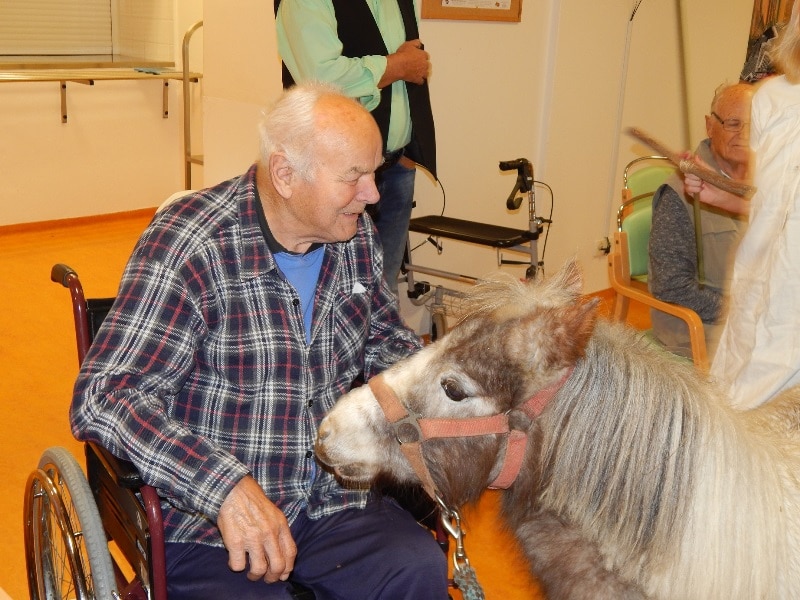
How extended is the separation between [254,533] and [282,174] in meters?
0.72

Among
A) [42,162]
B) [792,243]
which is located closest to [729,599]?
[792,243]

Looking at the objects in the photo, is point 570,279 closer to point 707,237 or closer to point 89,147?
point 707,237

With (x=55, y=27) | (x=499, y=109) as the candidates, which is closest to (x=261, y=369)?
(x=499, y=109)

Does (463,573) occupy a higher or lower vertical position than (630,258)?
lower

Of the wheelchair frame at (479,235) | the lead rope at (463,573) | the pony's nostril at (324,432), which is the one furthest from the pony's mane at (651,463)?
the wheelchair frame at (479,235)

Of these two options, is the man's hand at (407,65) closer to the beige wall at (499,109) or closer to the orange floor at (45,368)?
the beige wall at (499,109)

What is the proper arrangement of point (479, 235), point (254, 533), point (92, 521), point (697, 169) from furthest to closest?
point (479, 235) → point (697, 169) → point (92, 521) → point (254, 533)

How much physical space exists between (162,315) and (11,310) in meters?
3.46

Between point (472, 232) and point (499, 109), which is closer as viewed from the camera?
point (472, 232)

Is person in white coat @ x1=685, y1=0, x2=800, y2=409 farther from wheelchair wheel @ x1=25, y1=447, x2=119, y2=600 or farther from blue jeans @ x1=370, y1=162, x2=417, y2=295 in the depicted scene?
blue jeans @ x1=370, y1=162, x2=417, y2=295

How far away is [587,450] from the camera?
132cm

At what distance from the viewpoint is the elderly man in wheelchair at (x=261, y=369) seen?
59.1 inches

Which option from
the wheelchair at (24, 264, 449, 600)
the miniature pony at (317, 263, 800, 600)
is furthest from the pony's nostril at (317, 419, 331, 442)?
the wheelchair at (24, 264, 449, 600)

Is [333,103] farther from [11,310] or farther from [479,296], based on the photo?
[11,310]
